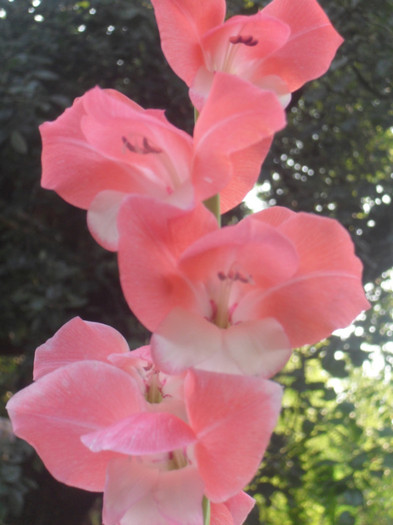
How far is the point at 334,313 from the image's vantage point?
0.27m

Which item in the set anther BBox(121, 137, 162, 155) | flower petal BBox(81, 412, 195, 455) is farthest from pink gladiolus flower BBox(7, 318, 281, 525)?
anther BBox(121, 137, 162, 155)

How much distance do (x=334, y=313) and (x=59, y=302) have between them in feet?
3.64

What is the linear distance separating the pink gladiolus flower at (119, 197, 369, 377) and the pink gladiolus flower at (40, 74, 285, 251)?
0.02 meters

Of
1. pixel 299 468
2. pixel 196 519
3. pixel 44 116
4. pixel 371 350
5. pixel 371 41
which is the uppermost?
pixel 196 519

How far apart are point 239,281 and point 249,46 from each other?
13cm

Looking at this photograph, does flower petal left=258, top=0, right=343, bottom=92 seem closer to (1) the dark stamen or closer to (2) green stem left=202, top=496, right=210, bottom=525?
(1) the dark stamen

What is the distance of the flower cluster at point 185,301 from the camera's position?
10.1 inches

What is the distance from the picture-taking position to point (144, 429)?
0.83 ft

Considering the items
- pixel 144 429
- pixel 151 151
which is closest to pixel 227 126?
pixel 151 151

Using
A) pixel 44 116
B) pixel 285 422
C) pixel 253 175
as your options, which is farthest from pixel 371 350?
pixel 253 175

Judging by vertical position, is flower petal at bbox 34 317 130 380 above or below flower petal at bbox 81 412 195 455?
below

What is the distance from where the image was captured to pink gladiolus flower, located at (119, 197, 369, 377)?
257 mm

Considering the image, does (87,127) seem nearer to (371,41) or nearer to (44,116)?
(44,116)

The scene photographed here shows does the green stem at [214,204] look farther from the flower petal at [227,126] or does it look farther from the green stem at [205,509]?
the green stem at [205,509]
